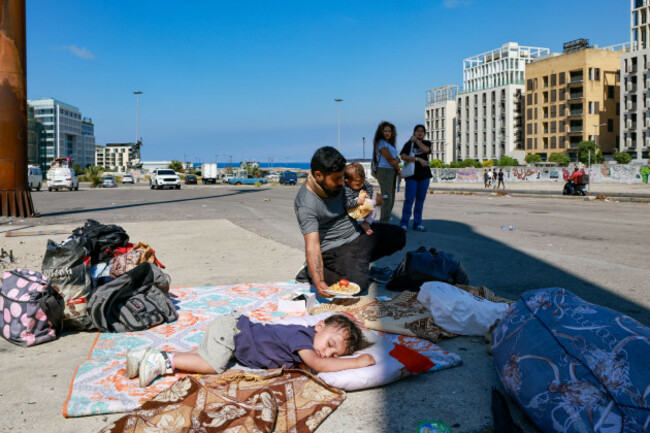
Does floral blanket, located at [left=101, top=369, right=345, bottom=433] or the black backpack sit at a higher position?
the black backpack

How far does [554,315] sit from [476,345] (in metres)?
1.04

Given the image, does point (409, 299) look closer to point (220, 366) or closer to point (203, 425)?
point (220, 366)

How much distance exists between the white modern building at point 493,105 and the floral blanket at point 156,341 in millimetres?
110590

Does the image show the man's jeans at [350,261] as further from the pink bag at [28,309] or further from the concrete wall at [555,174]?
the concrete wall at [555,174]

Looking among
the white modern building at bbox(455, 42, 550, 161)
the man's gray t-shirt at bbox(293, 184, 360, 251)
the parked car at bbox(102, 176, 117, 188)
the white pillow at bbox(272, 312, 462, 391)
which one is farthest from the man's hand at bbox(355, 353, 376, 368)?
the white modern building at bbox(455, 42, 550, 161)

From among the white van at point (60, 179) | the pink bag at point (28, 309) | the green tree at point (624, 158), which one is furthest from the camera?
the green tree at point (624, 158)

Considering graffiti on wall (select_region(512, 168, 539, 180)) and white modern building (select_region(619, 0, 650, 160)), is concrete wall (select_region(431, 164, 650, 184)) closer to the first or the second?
graffiti on wall (select_region(512, 168, 539, 180))

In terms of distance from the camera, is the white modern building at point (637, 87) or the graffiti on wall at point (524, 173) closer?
the graffiti on wall at point (524, 173)

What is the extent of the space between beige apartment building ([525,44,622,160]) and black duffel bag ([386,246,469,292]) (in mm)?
87997

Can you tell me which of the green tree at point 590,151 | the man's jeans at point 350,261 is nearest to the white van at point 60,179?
the man's jeans at point 350,261

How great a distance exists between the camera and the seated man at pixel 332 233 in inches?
188

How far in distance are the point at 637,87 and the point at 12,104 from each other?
8315cm

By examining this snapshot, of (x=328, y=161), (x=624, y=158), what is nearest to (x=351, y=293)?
(x=328, y=161)

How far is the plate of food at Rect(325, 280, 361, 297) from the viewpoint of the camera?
16.0 ft
